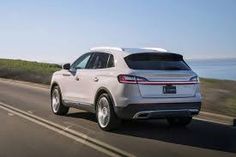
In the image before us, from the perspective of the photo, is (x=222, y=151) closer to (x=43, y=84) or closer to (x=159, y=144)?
(x=159, y=144)

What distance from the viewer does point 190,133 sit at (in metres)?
11.9

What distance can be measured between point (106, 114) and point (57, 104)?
3448mm

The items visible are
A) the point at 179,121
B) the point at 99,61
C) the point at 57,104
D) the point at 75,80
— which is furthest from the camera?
the point at 57,104

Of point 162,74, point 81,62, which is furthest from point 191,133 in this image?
point 81,62

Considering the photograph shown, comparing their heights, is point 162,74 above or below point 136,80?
above

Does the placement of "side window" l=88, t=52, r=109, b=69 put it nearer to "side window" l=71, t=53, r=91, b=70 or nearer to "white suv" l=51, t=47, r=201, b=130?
"white suv" l=51, t=47, r=201, b=130

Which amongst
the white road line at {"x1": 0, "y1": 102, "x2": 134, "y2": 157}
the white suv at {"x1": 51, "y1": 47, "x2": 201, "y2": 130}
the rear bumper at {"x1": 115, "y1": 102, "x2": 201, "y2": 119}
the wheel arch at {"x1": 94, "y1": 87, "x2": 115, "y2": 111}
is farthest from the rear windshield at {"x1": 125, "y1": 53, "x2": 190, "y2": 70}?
the white road line at {"x1": 0, "y1": 102, "x2": 134, "y2": 157}

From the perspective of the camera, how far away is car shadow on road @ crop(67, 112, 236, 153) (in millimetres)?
10586

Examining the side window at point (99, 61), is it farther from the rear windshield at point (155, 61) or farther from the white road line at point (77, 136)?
the white road line at point (77, 136)

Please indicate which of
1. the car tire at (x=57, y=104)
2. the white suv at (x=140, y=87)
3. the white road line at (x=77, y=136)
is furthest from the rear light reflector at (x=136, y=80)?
the car tire at (x=57, y=104)

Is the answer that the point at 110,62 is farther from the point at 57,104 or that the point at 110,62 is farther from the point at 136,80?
the point at 57,104

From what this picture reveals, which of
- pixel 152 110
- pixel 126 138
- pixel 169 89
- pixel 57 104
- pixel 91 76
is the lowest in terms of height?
Result: pixel 126 138

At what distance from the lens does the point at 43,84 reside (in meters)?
30.5

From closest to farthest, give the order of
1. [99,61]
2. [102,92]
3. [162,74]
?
[162,74], [102,92], [99,61]
